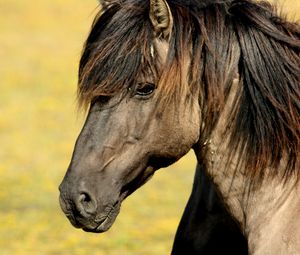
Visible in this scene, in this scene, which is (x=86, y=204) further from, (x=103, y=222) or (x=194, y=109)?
(x=194, y=109)

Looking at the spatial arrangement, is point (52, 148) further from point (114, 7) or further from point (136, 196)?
point (114, 7)

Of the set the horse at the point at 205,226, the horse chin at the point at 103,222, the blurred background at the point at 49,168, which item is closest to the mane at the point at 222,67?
the blurred background at the point at 49,168

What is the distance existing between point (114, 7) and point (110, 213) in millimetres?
1081

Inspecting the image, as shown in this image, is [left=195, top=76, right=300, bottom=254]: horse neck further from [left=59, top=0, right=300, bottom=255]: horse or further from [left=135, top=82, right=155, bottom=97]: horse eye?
[left=135, top=82, right=155, bottom=97]: horse eye

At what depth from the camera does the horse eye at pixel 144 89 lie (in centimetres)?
452

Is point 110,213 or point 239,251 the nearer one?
point 110,213

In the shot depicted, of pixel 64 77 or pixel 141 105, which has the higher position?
pixel 141 105

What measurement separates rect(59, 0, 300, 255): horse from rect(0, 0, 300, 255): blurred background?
38cm

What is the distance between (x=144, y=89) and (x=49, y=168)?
397 inches

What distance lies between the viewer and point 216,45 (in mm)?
4621

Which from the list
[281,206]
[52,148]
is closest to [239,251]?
[281,206]

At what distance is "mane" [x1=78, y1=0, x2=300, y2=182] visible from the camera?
14.8 ft

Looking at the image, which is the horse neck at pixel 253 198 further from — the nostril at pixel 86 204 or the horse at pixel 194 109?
the nostril at pixel 86 204

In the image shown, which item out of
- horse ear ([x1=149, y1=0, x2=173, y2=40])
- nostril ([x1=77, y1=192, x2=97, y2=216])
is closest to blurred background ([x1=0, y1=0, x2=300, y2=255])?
nostril ([x1=77, y1=192, x2=97, y2=216])
